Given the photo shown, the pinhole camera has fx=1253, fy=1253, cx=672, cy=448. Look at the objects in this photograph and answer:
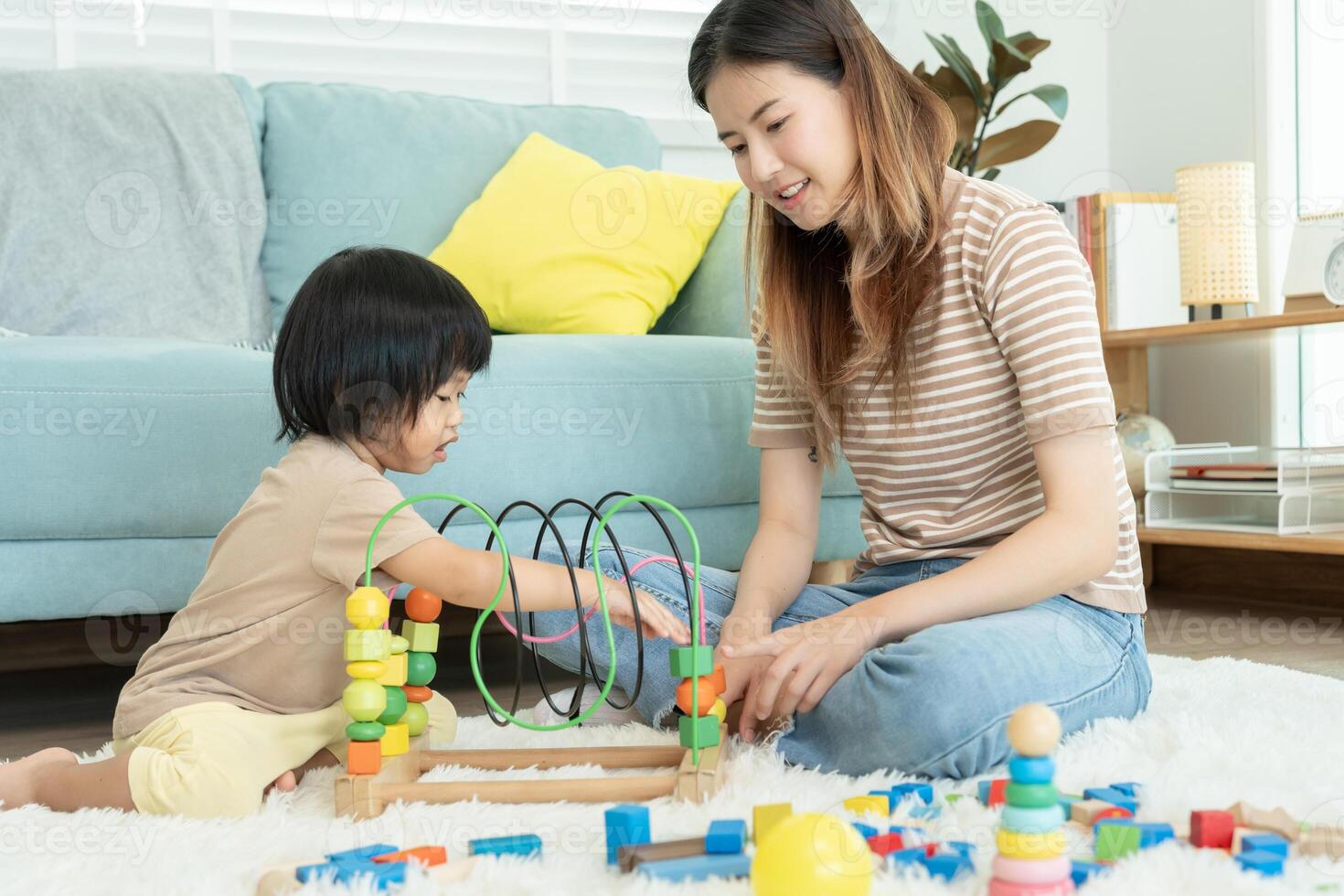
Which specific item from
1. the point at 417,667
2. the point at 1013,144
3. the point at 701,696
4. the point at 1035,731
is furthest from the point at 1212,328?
the point at 1035,731

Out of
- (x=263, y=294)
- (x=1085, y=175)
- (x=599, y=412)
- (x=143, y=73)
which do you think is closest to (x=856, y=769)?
(x=599, y=412)

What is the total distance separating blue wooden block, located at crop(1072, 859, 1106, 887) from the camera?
0.75m

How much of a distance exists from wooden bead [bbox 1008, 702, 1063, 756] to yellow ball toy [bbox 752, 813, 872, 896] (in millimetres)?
128

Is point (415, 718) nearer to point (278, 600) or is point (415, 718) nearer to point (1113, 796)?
point (278, 600)

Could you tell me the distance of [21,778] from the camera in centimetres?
105

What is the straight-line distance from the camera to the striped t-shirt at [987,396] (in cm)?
108

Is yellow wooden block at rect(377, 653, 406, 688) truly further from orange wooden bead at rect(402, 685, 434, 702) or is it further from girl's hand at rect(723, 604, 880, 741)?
girl's hand at rect(723, 604, 880, 741)

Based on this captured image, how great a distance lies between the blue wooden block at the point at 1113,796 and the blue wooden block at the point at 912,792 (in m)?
0.11

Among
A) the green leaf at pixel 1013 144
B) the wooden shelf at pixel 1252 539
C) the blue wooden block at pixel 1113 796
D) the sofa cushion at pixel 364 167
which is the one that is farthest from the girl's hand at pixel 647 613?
the green leaf at pixel 1013 144

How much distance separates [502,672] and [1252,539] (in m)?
1.21

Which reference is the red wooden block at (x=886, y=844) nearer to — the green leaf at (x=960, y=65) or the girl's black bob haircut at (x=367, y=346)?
the girl's black bob haircut at (x=367, y=346)

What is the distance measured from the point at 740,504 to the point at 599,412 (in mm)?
253

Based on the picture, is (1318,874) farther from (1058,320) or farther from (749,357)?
(749,357)

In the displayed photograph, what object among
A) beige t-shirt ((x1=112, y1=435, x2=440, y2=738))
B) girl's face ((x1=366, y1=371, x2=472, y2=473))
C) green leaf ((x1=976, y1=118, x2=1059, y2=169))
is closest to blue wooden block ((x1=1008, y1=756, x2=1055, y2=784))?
beige t-shirt ((x1=112, y1=435, x2=440, y2=738))
